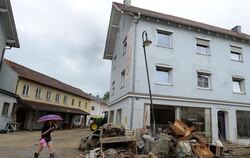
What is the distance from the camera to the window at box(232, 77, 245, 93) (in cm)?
1865

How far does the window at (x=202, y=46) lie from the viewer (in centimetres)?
1786

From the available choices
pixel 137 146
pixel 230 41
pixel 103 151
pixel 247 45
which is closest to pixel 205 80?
pixel 230 41

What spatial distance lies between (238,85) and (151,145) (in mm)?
11845

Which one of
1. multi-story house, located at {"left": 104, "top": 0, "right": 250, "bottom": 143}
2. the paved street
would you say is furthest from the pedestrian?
multi-story house, located at {"left": 104, "top": 0, "right": 250, "bottom": 143}

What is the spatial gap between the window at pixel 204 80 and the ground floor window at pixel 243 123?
133 inches

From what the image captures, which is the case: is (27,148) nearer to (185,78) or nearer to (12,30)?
(185,78)

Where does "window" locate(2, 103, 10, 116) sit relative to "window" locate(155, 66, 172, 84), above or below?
below

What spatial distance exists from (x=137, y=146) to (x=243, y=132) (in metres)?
A: 11.0

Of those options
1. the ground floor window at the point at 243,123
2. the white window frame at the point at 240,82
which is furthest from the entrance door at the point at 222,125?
the white window frame at the point at 240,82

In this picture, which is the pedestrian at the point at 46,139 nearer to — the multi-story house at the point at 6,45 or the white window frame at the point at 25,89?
the multi-story house at the point at 6,45

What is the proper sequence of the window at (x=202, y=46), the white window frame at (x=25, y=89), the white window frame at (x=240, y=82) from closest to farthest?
the window at (x=202, y=46) < the white window frame at (x=240, y=82) < the white window frame at (x=25, y=89)

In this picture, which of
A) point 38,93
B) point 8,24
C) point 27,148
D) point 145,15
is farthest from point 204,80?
point 38,93

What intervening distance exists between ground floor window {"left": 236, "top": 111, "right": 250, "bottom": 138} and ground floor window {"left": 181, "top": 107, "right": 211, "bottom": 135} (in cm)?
292

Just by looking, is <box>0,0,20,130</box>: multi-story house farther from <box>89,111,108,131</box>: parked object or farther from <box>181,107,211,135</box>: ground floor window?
<box>181,107,211,135</box>: ground floor window
